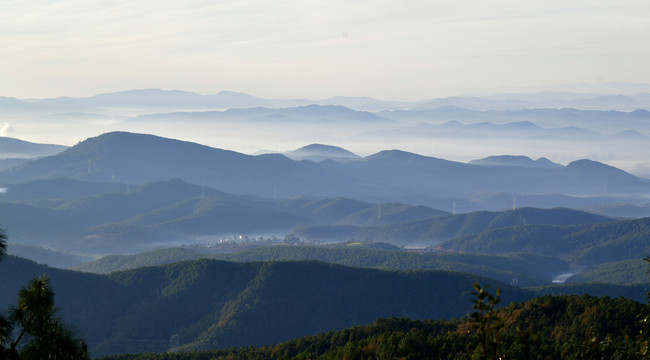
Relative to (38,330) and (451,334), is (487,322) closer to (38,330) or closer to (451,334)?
(38,330)

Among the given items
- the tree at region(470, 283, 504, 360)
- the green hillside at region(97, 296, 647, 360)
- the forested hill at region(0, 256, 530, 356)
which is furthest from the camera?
the forested hill at region(0, 256, 530, 356)

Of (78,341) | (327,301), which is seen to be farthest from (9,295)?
(78,341)

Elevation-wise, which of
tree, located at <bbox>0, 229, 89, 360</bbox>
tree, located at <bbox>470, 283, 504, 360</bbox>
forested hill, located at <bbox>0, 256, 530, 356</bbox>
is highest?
tree, located at <bbox>470, 283, 504, 360</bbox>

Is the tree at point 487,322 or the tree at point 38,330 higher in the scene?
the tree at point 487,322

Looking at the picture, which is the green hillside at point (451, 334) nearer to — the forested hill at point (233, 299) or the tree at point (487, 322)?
the tree at point (487, 322)

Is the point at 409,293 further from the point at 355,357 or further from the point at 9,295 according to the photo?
the point at 355,357

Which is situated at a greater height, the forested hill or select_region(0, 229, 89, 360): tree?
select_region(0, 229, 89, 360): tree

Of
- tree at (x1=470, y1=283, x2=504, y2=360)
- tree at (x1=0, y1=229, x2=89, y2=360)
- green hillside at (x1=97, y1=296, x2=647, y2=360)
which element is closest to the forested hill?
green hillside at (x1=97, y1=296, x2=647, y2=360)

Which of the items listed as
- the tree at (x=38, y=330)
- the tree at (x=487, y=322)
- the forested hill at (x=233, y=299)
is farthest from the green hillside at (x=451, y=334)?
the forested hill at (x=233, y=299)

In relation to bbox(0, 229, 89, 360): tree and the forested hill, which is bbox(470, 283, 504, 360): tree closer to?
bbox(0, 229, 89, 360): tree

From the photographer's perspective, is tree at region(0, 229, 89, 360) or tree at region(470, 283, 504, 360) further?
tree at region(0, 229, 89, 360)

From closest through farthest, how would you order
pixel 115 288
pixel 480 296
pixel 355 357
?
pixel 480 296 → pixel 355 357 → pixel 115 288
